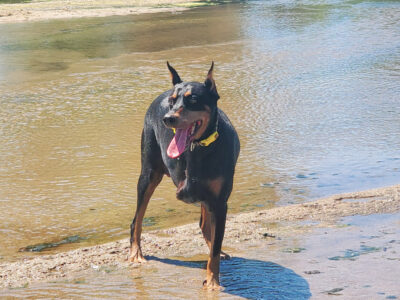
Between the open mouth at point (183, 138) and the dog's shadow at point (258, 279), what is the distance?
1.01m

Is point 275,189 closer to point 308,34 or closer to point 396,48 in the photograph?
point 396,48

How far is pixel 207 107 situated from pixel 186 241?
1.51m

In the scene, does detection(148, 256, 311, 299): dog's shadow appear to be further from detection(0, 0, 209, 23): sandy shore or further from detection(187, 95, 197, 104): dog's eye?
detection(0, 0, 209, 23): sandy shore

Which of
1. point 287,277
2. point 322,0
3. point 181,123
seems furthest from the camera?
point 322,0

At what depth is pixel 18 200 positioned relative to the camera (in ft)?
24.0

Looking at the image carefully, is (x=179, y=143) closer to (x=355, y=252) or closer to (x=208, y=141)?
(x=208, y=141)

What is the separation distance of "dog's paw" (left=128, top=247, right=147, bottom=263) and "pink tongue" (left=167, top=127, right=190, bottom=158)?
3.66ft

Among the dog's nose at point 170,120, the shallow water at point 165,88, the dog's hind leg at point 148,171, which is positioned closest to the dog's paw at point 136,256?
the dog's hind leg at point 148,171

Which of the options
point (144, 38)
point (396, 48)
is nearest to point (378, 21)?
point (396, 48)

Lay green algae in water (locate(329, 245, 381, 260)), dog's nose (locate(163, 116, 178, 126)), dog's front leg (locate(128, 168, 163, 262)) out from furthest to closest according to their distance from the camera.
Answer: dog's front leg (locate(128, 168, 163, 262)), green algae in water (locate(329, 245, 381, 260)), dog's nose (locate(163, 116, 178, 126))

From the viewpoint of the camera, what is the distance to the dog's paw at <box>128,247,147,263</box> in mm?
5598

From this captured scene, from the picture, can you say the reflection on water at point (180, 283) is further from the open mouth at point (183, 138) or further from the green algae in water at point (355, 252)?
the open mouth at point (183, 138)

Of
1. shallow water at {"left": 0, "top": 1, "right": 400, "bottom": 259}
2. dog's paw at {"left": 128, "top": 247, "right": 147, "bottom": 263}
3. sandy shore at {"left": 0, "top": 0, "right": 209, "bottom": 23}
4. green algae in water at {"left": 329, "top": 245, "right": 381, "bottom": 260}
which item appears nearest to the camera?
green algae in water at {"left": 329, "top": 245, "right": 381, "bottom": 260}

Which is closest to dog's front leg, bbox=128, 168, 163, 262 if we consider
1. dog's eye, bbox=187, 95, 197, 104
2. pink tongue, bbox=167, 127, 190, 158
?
pink tongue, bbox=167, 127, 190, 158
